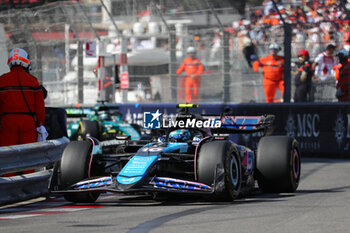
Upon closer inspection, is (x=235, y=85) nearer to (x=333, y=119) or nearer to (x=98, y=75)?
(x=333, y=119)

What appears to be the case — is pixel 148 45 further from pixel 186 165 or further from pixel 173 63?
pixel 186 165

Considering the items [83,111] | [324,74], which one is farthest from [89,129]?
[324,74]

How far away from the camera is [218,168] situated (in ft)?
26.9

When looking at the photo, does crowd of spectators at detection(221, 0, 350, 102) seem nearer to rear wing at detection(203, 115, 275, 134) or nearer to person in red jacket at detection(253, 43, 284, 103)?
person in red jacket at detection(253, 43, 284, 103)

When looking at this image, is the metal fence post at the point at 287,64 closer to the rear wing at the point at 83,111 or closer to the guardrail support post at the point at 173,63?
the guardrail support post at the point at 173,63

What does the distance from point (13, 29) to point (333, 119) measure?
7634mm

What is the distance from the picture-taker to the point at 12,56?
9461mm

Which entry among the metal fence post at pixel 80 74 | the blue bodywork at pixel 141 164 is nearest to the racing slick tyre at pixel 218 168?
the blue bodywork at pixel 141 164

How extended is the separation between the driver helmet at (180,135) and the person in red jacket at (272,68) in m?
8.33

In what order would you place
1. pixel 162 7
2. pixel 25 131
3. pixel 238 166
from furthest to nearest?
pixel 162 7 → pixel 25 131 → pixel 238 166

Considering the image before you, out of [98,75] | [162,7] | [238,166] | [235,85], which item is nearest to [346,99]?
[235,85]

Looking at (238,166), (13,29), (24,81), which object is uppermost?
(13,29)

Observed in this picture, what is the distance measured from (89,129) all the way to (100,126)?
1.14ft

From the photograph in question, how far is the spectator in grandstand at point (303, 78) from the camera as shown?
17141mm
